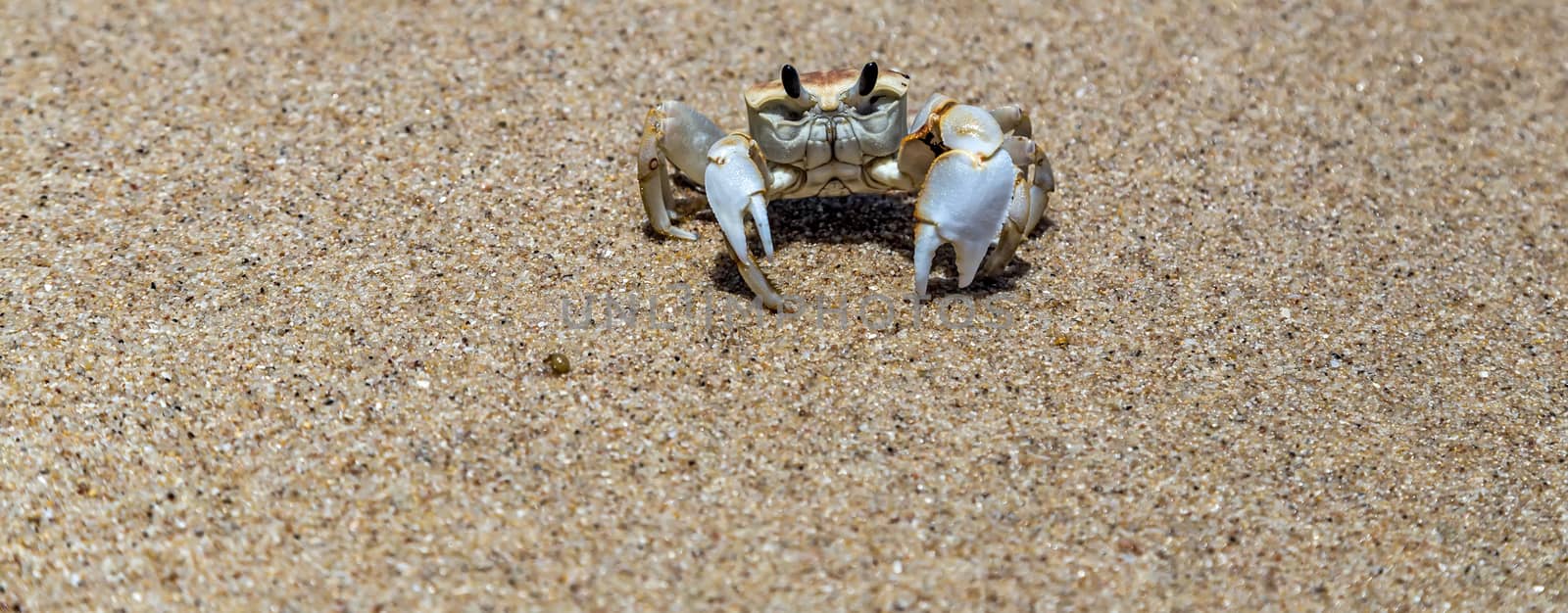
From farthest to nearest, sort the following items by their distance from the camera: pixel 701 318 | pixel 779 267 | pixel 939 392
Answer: pixel 779 267, pixel 701 318, pixel 939 392

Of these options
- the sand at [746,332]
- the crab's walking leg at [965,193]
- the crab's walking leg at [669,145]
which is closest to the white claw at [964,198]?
the crab's walking leg at [965,193]

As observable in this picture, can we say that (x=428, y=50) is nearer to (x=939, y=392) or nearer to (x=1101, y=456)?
(x=939, y=392)

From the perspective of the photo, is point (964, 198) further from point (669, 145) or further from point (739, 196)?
point (669, 145)

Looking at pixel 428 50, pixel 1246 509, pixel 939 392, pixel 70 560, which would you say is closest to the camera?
pixel 70 560

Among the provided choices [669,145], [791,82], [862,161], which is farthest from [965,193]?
[669,145]

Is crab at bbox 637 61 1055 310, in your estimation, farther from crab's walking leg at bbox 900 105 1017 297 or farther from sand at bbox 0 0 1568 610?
sand at bbox 0 0 1568 610

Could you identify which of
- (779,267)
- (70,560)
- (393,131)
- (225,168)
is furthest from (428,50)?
(70,560)

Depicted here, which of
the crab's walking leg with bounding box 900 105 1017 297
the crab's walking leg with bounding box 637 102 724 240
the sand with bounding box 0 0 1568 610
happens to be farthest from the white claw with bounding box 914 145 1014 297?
the crab's walking leg with bounding box 637 102 724 240
